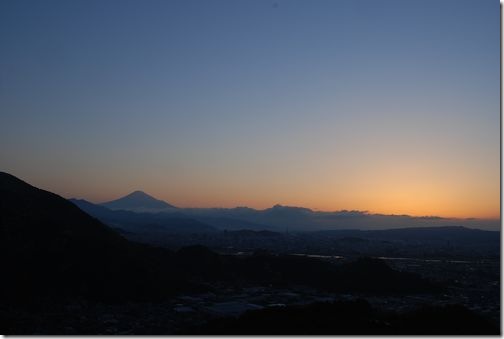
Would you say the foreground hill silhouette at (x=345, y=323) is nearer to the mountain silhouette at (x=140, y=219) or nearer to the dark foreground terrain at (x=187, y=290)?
the dark foreground terrain at (x=187, y=290)

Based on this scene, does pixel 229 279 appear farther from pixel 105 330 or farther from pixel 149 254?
pixel 105 330

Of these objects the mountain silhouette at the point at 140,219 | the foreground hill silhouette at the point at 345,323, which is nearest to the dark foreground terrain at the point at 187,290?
the foreground hill silhouette at the point at 345,323

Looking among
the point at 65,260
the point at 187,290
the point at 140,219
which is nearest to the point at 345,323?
the point at 187,290

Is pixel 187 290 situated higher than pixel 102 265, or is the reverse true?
pixel 102 265

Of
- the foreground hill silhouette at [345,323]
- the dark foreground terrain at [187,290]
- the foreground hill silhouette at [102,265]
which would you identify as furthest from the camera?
the foreground hill silhouette at [102,265]

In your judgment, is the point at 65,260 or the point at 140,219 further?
the point at 140,219

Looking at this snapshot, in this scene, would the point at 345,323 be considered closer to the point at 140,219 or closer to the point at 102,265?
the point at 102,265
